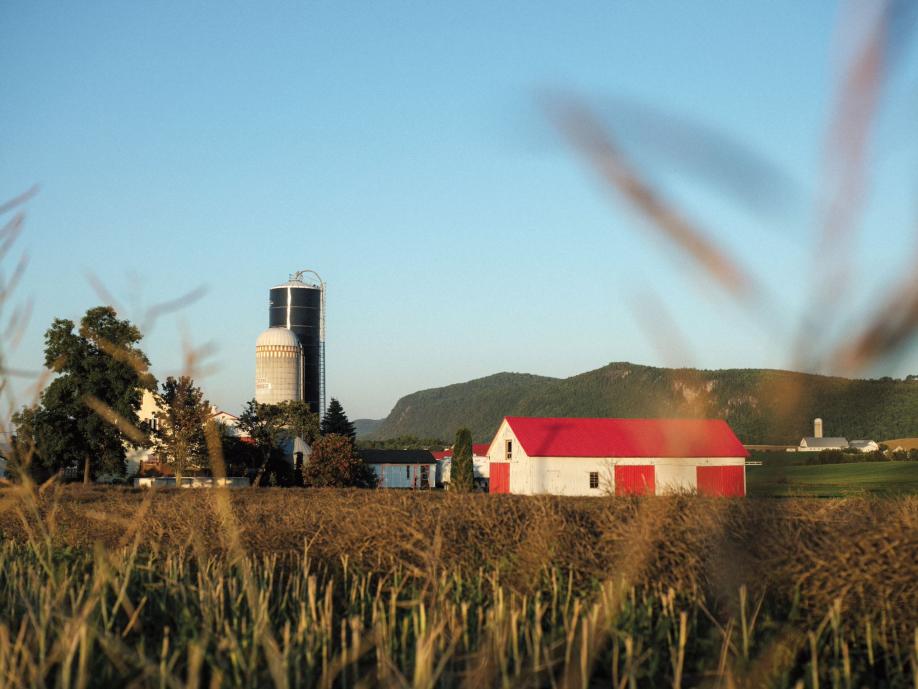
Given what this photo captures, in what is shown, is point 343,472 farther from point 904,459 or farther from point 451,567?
point 904,459

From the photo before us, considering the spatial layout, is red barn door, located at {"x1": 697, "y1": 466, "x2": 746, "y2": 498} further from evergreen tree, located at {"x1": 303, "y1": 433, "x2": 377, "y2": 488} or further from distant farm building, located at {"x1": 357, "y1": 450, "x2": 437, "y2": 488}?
distant farm building, located at {"x1": 357, "y1": 450, "x2": 437, "y2": 488}

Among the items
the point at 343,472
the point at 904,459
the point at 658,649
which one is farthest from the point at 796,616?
the point at 904,459

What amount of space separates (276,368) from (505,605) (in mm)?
64254

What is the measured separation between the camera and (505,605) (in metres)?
8.12

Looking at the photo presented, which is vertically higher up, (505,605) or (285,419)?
(285,419)

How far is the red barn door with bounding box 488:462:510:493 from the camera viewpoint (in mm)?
45094

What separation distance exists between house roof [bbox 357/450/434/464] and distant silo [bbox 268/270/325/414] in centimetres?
1317

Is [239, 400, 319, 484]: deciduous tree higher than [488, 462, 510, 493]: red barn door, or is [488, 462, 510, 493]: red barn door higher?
[239, 400, 319, 484]: deciduous tree

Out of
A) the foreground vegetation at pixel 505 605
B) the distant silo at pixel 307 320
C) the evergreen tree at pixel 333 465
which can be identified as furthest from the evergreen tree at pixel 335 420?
the foreground vegetation at pixel 505 605

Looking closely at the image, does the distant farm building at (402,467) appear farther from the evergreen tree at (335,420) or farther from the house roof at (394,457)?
the evergreen tree at (335,420)

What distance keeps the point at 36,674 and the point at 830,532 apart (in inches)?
252

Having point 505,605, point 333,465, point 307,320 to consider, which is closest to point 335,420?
point 307,320

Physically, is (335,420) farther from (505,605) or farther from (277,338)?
(505,605)

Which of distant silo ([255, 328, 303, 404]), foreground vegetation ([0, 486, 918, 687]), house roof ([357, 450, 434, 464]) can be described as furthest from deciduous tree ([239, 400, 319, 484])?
foreground vegetation ([0, 486, 918, 687])
